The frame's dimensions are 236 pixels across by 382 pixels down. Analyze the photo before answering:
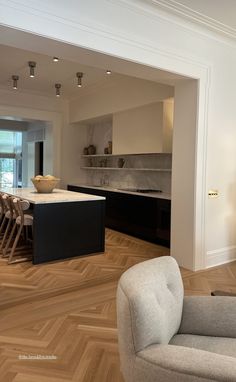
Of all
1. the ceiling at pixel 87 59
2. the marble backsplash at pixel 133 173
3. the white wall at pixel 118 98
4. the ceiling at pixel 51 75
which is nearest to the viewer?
the ceiling at pixel 87 59

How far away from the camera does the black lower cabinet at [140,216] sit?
206 inches

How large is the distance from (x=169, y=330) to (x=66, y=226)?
3120mm

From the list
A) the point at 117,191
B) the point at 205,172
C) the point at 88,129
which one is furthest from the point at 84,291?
the point at 88,129

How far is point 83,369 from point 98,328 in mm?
538

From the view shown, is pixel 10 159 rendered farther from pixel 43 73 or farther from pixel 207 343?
pixel 207 343

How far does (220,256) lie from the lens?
14.7 ft

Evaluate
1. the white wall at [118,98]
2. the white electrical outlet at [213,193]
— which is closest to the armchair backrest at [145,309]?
the white electrical outlet at [213,193]

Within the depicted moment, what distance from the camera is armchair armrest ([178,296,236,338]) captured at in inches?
68.1

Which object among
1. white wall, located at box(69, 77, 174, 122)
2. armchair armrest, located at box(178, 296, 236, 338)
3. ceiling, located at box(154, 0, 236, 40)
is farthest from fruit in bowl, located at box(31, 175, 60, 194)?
armchair armrest, located at box(178, 296, 236, 338)

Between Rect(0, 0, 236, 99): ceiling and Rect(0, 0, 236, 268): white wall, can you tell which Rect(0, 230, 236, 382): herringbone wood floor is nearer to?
Rect(0, 0, 236, 268): white wall

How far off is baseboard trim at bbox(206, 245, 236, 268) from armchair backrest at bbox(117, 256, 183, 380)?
8.97ft

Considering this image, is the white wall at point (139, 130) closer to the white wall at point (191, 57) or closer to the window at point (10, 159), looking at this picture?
the white wall at point (191, 57)

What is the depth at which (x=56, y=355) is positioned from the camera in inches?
87.0

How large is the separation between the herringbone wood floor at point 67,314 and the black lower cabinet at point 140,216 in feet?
1.91
